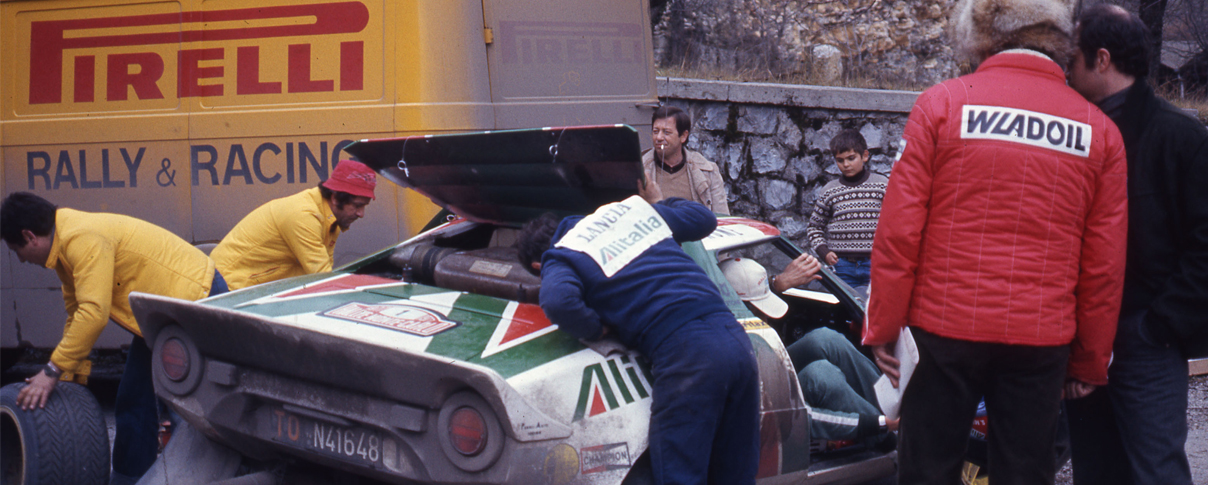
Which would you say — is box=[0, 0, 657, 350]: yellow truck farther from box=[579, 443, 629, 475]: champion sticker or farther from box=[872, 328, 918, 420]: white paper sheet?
box=[872, 328, 918, 420]: white paper sheet

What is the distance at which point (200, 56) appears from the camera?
16.5 feet

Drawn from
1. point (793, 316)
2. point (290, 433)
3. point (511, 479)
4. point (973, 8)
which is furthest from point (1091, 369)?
point (290, 433)

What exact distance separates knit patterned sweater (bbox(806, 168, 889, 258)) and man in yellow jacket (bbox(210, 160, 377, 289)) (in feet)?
8.06

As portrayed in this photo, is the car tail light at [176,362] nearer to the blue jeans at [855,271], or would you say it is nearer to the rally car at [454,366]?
the rally car at [454,366]

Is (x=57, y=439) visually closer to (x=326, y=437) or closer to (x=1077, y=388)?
(x=326, y=437)

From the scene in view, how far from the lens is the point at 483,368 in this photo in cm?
219

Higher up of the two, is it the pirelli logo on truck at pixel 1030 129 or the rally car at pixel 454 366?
the pirelli logo on truck at pixel 1030 129

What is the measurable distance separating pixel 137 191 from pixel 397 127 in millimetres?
1645

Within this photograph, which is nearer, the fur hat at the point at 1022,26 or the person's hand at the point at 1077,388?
the fur hat at the point at 1022,26

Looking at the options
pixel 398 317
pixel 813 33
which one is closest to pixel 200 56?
pixel 398 317

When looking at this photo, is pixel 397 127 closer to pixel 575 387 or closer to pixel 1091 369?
pixel 575 387

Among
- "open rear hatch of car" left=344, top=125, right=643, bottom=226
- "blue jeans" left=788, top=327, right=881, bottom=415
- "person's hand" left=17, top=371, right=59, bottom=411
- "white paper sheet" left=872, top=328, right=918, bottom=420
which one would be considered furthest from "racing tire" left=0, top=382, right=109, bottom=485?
"white paper sheet" left=872, top=328, right=918, bottom=420

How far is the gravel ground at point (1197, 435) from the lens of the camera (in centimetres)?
399

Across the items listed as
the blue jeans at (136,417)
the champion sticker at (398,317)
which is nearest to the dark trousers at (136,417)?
the blue jeans at (136,417)
